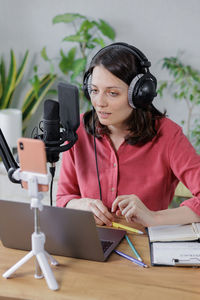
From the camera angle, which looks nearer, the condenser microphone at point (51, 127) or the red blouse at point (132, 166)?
the condenser microphone at point (51, 127)

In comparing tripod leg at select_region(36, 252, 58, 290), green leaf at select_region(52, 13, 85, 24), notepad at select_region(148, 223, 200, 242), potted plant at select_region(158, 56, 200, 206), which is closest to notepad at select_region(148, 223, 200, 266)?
notepad at select_region(148, 223, 200, 242)

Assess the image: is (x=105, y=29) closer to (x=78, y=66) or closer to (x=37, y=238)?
(x=78, y=66)

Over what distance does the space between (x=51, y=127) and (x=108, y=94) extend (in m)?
0.36

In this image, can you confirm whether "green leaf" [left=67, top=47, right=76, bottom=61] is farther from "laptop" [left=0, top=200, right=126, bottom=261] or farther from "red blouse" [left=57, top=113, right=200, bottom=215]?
"laptop" [left=0, top=200, right=126, bottom=261]

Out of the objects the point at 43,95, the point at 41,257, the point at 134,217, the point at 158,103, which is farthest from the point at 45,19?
the point at 41,257

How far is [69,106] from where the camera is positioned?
1234 millimetres

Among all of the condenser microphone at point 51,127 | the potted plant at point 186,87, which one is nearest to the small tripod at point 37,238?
the condenser microphone at point 51,127

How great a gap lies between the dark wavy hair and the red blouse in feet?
0.09

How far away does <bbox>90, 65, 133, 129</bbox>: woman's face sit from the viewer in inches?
56.8

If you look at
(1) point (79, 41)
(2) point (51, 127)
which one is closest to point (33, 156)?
(2) point (51, 127)

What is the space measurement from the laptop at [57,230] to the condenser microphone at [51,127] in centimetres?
16

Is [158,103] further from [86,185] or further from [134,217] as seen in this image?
[134,217]

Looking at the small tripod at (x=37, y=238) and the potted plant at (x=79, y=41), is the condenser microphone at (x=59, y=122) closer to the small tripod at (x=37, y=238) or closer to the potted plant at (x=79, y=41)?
the small tripod at (x=37, y=238)

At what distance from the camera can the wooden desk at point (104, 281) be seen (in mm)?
1007
